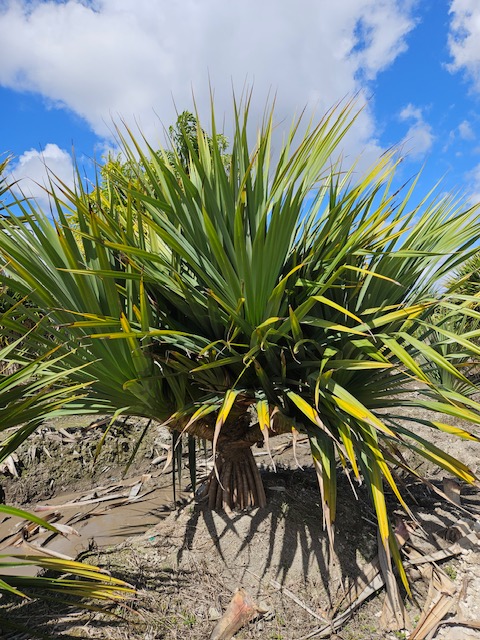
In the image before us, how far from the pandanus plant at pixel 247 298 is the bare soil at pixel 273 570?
1.42 ft

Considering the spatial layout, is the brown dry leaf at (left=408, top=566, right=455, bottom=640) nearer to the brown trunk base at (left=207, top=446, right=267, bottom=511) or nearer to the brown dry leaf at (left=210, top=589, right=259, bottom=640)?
the brown dry leaf at (left=210, top=589, right=259, bottom=640)

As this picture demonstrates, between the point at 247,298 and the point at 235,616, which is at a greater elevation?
the point at 247,298

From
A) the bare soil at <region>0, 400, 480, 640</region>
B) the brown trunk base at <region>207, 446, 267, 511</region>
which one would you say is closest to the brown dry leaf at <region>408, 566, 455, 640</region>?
the bare soil at <region>0, 400, 480, 640</region>

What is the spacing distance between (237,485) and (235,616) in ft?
2.40

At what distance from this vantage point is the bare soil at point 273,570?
2.10 meters

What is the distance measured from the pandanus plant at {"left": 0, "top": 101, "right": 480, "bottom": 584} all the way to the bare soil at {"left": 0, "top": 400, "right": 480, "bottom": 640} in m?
0.43

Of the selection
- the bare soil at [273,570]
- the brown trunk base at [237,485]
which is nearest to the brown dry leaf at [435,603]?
the bare soil at [273,570]

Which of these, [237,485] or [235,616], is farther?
[237,485]

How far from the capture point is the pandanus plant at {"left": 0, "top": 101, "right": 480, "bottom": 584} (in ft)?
6.76

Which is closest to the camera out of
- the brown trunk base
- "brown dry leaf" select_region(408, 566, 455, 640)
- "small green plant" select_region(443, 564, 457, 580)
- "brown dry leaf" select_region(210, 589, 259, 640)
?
"brown dry leaf" select_region(210, 589, 259, 640)

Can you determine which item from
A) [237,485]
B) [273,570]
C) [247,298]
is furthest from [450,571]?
[247,298]

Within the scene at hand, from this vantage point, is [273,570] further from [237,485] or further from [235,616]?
[237,485]

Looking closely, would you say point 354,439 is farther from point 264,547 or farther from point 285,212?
point 285,212

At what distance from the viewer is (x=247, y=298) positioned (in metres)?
2.15
